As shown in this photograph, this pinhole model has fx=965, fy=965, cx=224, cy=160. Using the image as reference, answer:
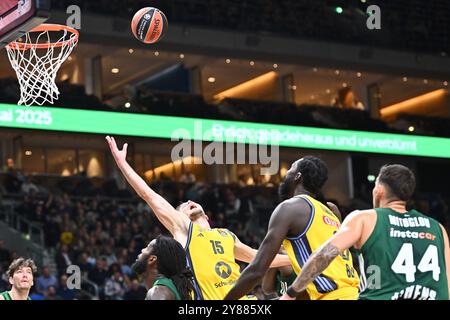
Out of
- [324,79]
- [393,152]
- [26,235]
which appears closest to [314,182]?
[26,235]

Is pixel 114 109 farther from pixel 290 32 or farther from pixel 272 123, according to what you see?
pixel 290 32

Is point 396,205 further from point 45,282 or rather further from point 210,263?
point 45,282

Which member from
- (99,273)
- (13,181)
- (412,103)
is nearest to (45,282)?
(99,273)

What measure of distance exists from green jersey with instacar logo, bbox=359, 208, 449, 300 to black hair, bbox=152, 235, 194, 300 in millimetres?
915

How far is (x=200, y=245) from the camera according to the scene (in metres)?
6.02

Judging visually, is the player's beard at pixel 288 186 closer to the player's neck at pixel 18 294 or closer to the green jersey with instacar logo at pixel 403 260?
the green jersey with instacar logo at pixel 403 260

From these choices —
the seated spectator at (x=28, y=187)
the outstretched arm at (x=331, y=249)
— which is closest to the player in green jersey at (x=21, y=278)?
the outstretched arm at (x=331, y=249)

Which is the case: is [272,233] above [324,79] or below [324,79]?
below

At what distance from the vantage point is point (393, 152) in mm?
24641

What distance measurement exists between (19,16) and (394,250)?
3.88m

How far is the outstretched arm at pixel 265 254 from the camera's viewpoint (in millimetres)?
4719

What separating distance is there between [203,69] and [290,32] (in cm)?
305

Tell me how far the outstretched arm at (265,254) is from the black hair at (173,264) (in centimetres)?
24
